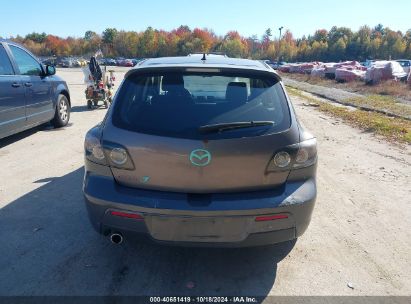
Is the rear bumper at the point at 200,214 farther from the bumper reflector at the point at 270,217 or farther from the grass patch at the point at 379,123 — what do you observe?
the grass patch at the point at 379,123

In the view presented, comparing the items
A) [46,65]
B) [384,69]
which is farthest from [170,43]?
[46,65]

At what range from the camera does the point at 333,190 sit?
522 centimetres

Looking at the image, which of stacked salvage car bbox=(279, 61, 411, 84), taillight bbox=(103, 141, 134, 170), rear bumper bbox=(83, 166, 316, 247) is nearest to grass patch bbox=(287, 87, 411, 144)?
rear bumper bbox=(83, 166, 316, 247)

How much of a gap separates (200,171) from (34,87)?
6.10 metres

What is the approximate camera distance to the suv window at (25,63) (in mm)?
7340

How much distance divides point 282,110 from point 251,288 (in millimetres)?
1436

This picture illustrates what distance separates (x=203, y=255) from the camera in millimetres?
3461

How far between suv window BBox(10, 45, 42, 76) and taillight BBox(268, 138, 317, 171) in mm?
6210

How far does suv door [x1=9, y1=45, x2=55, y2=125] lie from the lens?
24.3 ft

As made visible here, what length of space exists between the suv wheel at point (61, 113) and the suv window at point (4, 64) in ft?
6.51

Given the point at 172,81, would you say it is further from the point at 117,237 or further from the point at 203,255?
the point at 203,255

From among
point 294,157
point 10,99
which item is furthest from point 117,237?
point 10,99

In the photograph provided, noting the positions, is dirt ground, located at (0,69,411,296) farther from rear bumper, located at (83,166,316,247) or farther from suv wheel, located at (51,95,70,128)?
suv wheel, located at (51,95,70,128)

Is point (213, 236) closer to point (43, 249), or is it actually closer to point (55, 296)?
point (55, 296)
